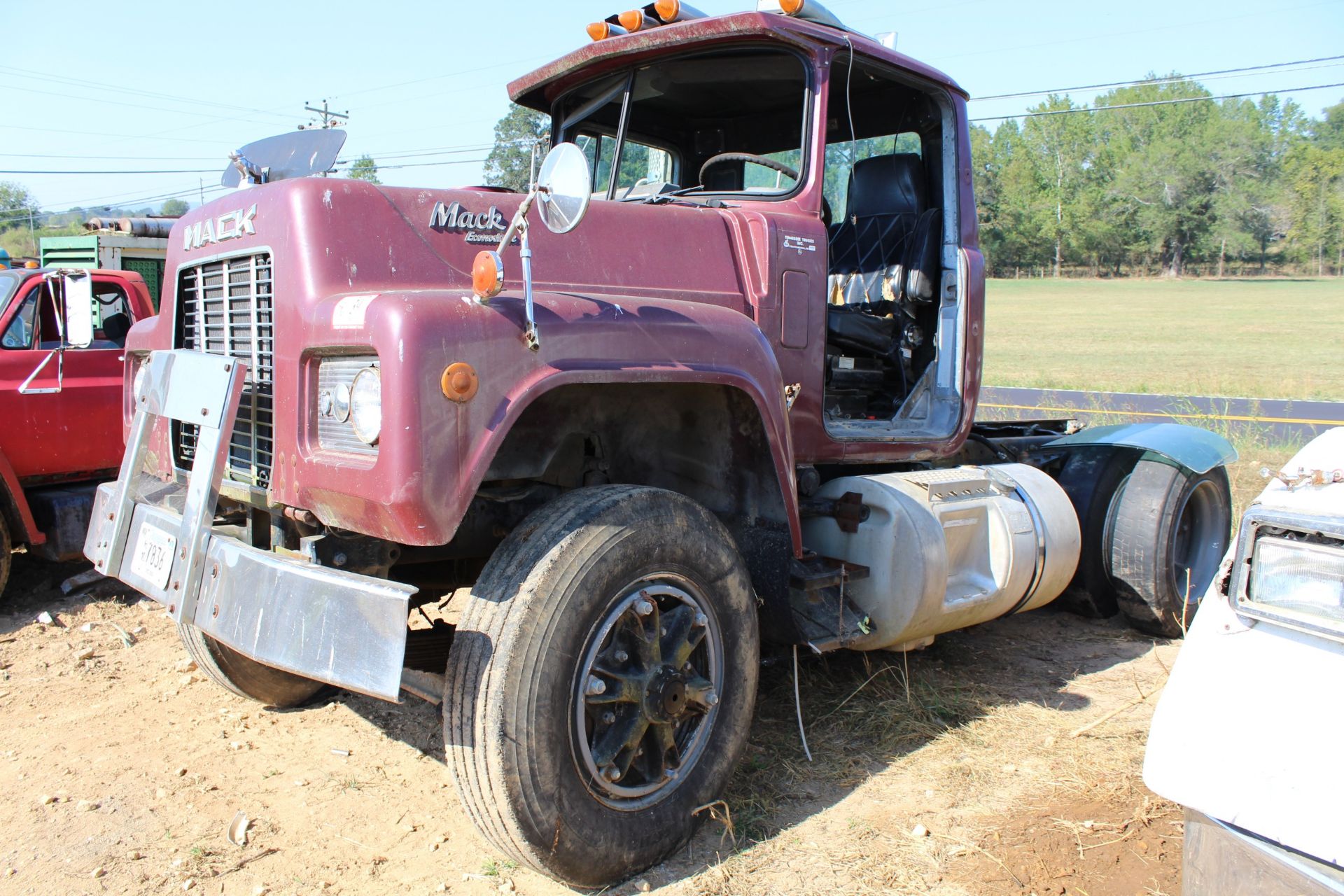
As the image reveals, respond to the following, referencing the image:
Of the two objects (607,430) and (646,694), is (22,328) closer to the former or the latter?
(607,430)

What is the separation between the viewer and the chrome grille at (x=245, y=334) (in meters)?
3.05

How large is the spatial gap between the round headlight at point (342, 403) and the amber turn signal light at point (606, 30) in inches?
88.0

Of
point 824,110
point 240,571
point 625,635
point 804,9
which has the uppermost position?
point 804,9

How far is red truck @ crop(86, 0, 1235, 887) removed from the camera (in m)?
2.64

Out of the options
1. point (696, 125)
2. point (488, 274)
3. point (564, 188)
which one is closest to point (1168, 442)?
point (696, 125)

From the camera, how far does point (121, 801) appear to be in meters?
3.46

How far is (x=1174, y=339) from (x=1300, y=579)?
35149 mm

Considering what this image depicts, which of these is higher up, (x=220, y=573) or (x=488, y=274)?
(x=488, y=274)

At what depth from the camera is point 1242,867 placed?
191 centimetres

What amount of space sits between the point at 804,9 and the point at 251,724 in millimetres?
3613

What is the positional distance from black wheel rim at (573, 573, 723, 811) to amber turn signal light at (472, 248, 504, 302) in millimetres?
926

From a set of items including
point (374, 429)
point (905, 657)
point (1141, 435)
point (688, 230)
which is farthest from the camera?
point (1141, 435)

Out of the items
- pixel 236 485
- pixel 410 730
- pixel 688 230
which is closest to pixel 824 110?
pixel 688 230

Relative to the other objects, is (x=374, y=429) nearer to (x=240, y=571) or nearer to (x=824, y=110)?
(x=240, y=571)
